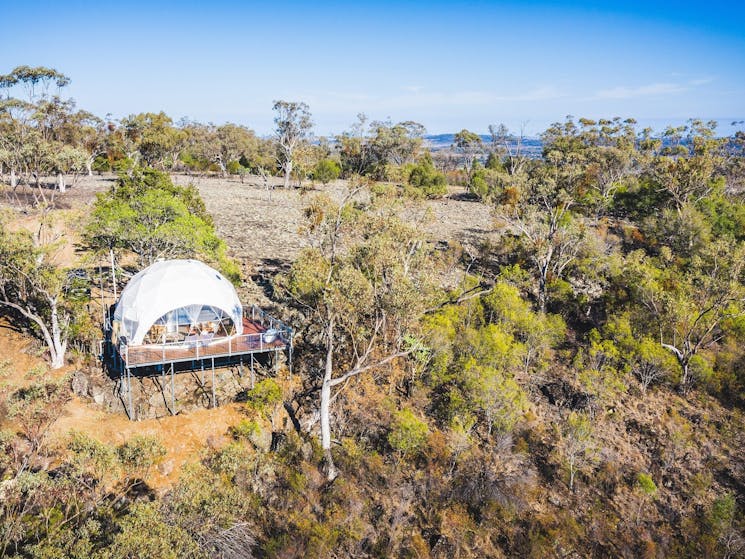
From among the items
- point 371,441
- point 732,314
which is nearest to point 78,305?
point 371,441

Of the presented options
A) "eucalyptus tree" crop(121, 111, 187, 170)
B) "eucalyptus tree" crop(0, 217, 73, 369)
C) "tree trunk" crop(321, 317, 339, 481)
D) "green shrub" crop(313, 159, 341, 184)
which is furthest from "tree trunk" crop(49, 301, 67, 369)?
"green shrub" crop(313, 159, 341, 184)

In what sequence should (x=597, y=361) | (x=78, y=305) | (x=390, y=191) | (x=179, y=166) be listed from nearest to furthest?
(x=78, y=305) < (x=597, y=361) < (x=390, y=191) < (x=179, y=166)

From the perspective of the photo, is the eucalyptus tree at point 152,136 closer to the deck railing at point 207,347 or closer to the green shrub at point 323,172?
the green shrub at point 323,172

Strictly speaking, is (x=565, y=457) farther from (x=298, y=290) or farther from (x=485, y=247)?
(x=485, y=247)

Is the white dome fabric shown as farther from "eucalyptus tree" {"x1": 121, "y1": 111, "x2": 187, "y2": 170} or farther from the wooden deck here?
"eucalyptus tree" {"x1": 121, "y1": 111, "x2": 187, "y2": 170}

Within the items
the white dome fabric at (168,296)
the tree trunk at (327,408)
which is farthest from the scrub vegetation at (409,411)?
the white dome fabric at (168,296)

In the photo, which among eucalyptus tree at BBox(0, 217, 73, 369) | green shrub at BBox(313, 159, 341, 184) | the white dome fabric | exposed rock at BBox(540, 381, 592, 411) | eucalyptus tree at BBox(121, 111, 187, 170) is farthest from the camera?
green shrub at BBox(313, 159, 341, 184)
